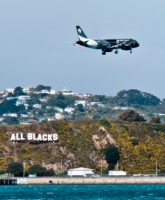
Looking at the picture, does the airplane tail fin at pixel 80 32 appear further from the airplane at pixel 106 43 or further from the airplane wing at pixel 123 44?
the airplane wing at pixel 123 44

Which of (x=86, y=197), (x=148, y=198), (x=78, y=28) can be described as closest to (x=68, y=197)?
(x=86, y=197)

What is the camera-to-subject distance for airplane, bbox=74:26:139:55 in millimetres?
144250

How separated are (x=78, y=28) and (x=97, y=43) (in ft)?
25.1

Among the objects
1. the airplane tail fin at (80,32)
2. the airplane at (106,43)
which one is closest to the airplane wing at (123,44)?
the airplane at (106,43)

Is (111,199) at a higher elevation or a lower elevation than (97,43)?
lower

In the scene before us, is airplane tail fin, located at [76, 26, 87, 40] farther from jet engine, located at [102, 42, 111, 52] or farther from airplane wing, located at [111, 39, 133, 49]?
airplane wing, located at [111, 39, 133, 49]

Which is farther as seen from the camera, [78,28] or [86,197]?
[86,197]

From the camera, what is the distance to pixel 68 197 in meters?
178

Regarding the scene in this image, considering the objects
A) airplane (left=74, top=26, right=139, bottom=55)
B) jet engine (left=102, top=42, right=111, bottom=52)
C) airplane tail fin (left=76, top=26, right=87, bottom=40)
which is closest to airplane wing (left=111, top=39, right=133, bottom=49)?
airplane (left=74, top=26, right=139, bottom=55)

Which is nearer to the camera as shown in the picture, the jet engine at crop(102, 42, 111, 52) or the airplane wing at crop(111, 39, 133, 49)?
the jet engine at crop(102, 42, 111, 52)

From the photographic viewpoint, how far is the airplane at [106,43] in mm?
144250

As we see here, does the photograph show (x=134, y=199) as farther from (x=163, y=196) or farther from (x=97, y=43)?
(x=97, y=43)

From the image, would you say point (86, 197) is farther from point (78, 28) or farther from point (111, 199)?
point (78, 28)

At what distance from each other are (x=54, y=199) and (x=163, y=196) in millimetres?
19211
